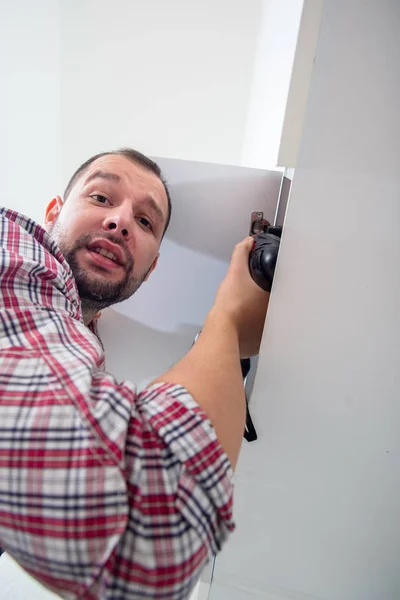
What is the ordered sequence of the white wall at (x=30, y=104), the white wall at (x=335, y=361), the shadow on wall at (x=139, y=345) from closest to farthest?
the white wall at (x=335, y=361) → the shadow on wall at (x=139, y=345) → the white wall at (x=30, y=104)

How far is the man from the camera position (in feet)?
0.78

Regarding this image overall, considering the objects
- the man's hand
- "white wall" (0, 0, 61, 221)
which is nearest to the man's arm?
the man's hand

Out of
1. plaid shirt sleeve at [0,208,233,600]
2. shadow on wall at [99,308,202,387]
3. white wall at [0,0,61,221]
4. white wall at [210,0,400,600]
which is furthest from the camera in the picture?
white wall at [0,0,61,221]

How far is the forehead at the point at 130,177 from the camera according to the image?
2.10 ft

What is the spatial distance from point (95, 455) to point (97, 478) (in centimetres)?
2

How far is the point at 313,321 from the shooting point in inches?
17.3

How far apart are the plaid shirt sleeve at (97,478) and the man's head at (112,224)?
28 centimetres

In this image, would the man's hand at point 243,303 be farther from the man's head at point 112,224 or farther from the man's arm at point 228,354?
the man's head at point 112,224

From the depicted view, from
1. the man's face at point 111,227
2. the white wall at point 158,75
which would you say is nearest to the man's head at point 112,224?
the man's face at point 111,227

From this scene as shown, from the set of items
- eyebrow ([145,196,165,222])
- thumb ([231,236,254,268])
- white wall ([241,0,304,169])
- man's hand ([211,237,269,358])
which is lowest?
man's hand ([211,237,269,358])

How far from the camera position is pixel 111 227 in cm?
59

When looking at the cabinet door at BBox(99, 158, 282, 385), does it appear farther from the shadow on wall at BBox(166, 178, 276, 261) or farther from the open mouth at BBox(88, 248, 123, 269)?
the open mouth at BBox(88, 248, 123, 269)

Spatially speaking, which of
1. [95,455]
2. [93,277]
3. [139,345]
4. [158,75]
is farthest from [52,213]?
[158,75]

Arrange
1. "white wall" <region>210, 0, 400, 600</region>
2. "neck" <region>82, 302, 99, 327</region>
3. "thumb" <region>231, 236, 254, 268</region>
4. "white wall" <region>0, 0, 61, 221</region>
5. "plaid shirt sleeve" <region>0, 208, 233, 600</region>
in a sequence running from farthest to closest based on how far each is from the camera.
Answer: "white wall" <region>0, 0, 61, 221</region>
"neck" <region>82, 302, 99, 327</region>
"thumb" <region>231, 236, 254, 268</region>
"white wall" <region>210, 0, 400, 600</region>
"plaid shirt sleeve" <region>0, 208, 233, 600</region>
